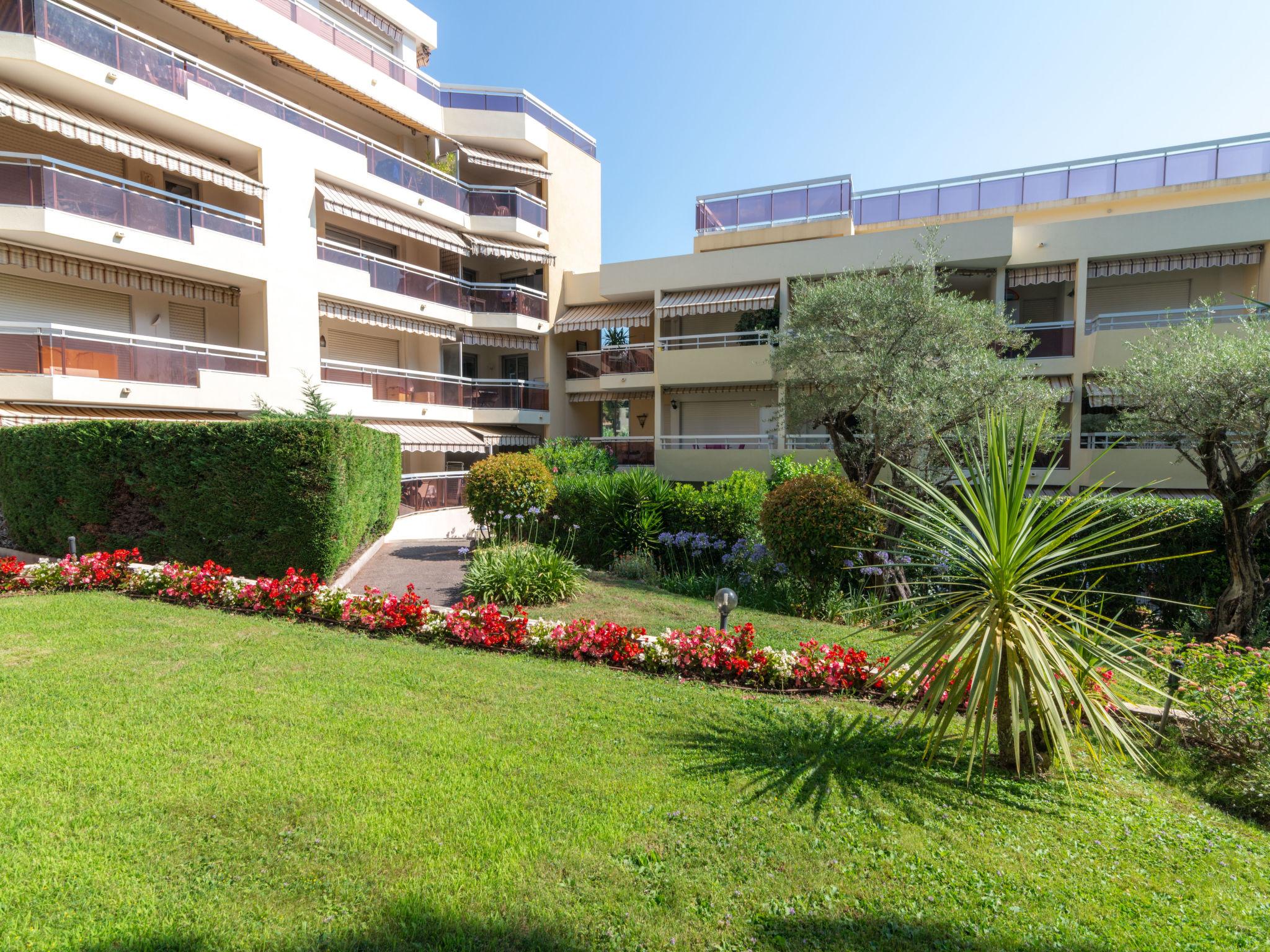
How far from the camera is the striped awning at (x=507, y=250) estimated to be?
2280cm

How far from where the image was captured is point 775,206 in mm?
21984

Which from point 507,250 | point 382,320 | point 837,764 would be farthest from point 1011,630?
point 507,250

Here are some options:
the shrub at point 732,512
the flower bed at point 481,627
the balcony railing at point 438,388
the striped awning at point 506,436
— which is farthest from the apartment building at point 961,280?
the flower bed at point 481,627

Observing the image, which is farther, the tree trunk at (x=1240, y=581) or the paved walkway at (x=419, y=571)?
Result: the paved walkway at (x=419, y=571)

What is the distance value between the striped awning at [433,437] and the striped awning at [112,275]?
501cm

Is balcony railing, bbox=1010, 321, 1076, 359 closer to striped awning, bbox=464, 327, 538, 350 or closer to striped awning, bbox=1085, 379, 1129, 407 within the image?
striped awning, bbox=1085, 379, 1129, 407

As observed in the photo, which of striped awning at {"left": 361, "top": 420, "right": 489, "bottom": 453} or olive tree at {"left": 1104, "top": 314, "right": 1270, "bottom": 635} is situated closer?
olive tree at {"left": 1104, "top": 314, "right": 1270, "bottom": 635}

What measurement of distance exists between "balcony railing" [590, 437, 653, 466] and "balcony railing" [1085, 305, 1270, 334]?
1385 cm

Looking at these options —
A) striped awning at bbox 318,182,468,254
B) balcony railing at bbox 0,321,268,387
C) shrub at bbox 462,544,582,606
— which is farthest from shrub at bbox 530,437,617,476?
balcony railing at bbox 0,321,268,387

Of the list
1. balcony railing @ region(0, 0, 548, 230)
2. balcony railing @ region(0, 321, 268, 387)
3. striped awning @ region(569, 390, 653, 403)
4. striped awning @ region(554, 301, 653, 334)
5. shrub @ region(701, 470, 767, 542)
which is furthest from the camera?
striped awning @ region(569, 390, 653, 403)

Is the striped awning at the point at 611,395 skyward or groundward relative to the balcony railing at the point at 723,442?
skyward

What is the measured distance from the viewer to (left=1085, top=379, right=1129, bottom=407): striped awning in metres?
12.9

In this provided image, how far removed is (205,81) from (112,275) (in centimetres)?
524

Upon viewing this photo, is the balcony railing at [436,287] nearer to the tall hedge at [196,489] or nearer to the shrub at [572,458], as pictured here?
the shrub at [572,458]
